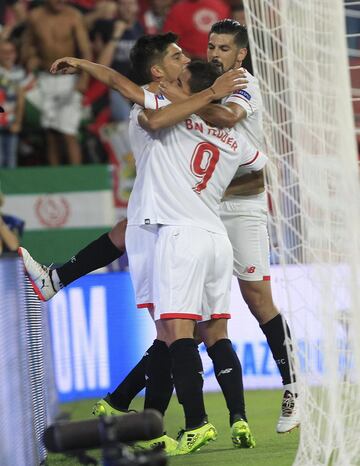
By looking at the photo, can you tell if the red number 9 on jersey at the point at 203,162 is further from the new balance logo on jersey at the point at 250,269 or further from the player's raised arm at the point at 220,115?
the new balance logo on jersey at the point at 250,269

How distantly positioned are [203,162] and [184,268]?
1.80ft

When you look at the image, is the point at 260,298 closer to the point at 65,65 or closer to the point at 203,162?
the point at 203,162

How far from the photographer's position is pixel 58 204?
37.5 feet

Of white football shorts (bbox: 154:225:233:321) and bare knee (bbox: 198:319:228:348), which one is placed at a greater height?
white football shorts (bbox: 154:225:233:321)

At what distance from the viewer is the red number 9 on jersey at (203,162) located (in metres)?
5.57

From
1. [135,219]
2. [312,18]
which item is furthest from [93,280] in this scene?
[312,18]

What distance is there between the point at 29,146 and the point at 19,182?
0.79m

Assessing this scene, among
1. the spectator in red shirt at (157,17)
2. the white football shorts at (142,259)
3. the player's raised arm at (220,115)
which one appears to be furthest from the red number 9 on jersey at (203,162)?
the spectator in red shirt at (157,17)

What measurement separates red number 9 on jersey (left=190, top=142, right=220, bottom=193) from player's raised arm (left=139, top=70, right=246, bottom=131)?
235 millimetres

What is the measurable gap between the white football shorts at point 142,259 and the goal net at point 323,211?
2.66 feet

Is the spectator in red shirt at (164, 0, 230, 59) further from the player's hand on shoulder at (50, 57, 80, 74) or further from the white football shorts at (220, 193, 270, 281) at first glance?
the player's hand on shoulder at (50, 57, 80, 74)

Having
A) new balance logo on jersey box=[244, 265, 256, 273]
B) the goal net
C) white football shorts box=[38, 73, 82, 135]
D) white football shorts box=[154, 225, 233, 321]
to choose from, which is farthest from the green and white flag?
the goal net

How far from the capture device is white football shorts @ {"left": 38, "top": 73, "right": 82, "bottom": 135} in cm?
1197

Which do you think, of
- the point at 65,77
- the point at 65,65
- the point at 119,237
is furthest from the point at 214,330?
the point at 65,77
